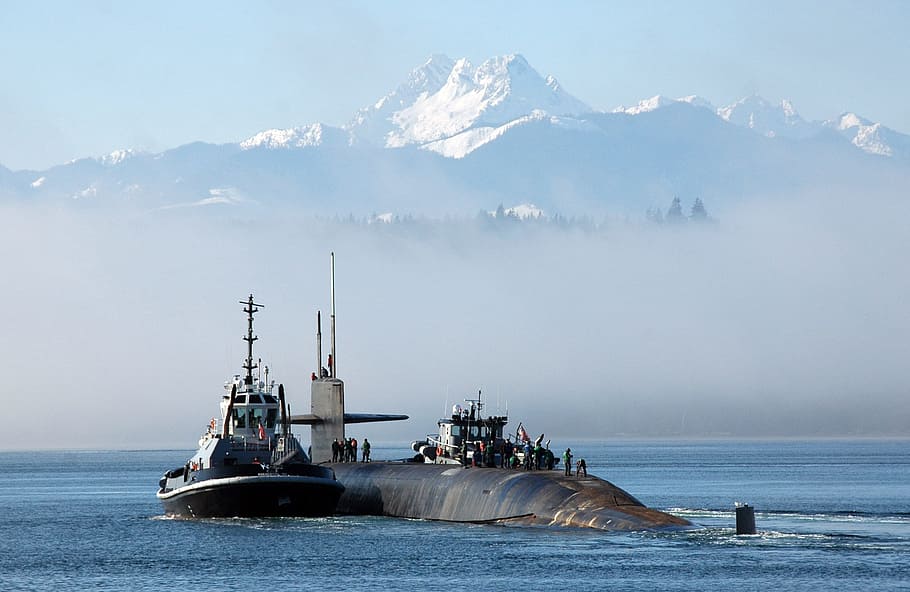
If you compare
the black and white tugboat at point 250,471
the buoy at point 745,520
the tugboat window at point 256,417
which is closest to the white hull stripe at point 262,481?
the black and white tugboat at point 250,471

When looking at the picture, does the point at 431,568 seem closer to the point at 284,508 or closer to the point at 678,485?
the point at 284,508

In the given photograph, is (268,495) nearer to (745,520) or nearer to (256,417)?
(256,417)

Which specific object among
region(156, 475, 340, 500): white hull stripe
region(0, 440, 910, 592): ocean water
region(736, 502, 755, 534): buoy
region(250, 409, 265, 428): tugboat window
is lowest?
region(0, 440, 910, 592): ocean water

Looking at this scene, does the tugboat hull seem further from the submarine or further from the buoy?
the buoy

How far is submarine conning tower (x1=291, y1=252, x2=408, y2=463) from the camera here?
79.3 metres

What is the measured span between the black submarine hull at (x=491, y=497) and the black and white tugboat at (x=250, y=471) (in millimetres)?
4766

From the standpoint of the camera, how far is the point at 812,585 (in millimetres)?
43500

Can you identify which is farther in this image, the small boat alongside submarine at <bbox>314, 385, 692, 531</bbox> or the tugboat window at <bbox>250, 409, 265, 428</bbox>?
the tugboat window at <bbox>250, 409, 265, 428</bbox>

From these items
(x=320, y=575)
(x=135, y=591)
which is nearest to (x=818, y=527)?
(x=320, y=575)

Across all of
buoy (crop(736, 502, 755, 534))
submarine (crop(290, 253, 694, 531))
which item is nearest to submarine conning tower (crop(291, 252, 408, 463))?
submarine (crop(290, 253, 694, 531))

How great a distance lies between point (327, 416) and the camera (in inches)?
3152

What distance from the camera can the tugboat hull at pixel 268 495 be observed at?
6444 centimetres

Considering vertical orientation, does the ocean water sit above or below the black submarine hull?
below

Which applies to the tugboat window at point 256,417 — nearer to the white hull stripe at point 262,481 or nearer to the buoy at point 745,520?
the white hull stripe at point 262,481
